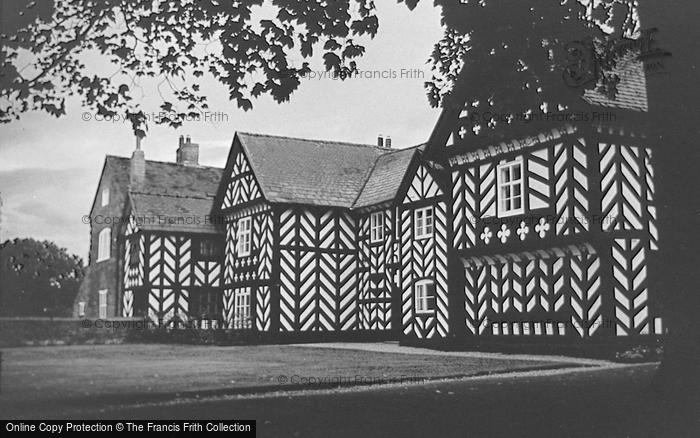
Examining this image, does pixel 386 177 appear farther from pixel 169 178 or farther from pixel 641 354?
pixel 641 354

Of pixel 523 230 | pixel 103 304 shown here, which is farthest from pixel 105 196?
pixel 523 230

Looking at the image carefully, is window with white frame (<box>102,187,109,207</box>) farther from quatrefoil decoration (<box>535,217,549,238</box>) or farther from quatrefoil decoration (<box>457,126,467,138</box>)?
quatrefoil decoration (<box>535,217,549,238</box>)

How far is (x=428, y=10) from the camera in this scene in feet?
21.5

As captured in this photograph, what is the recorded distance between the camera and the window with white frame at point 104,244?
5937mm

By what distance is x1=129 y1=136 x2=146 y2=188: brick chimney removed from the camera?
6047mm

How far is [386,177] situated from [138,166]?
202 cm

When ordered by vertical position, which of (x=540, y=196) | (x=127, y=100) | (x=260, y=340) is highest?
(x=127, y=100)

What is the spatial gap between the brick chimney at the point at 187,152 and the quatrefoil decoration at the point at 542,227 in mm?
2861

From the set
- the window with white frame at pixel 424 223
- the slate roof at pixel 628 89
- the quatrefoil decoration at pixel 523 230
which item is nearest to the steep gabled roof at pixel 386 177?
the window with white frame at pixel 424 223

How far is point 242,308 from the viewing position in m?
6.11

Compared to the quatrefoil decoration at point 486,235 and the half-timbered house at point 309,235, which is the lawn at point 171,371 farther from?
the quatrefoil decoration at point 486,235

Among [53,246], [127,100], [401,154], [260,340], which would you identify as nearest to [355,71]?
[401,154]

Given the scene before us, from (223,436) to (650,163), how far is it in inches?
162

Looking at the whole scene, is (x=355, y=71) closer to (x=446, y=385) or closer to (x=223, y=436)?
(x=446, y=385)
